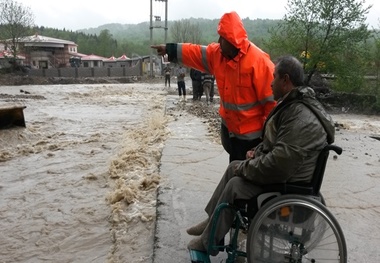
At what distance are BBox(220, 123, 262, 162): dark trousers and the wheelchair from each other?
85 centimetres

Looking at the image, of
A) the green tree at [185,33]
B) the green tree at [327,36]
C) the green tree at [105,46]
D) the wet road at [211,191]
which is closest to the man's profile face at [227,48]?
the wet road at [211,191]

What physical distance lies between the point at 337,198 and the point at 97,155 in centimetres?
490

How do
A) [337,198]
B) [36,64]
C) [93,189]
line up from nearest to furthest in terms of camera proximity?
[337,198], [93,189], [36,64]

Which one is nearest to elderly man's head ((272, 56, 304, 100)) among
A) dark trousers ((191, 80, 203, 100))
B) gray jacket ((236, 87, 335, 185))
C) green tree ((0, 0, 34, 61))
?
gray jacket ((236, 87, 335, 185))

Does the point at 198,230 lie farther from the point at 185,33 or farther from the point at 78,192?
the point at 185,33

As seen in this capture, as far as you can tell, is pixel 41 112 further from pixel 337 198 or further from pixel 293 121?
pixel 293 121

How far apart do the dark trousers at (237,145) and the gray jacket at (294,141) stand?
791 mm

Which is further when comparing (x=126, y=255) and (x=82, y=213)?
(x=82, y=213)

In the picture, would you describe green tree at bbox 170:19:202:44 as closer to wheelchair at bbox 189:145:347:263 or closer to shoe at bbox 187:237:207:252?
shoe at bbox 187:237:207:252

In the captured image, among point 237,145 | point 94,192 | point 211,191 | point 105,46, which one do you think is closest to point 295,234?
point 237,145

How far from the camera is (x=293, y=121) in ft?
7.46

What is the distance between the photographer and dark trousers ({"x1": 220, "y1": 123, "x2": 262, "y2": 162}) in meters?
3.24

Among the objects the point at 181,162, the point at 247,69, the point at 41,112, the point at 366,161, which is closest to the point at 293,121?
the point at 247,69

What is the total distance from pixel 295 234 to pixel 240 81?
1.30 m
